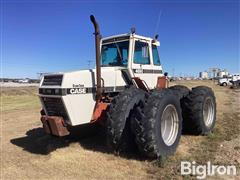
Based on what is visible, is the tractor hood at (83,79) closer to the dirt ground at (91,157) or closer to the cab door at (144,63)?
the cab door at (144,63)

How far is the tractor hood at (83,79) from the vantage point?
22.3 ft

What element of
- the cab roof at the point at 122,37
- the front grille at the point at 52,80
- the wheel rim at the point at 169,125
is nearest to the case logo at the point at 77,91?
the front grille at the point at 52,80

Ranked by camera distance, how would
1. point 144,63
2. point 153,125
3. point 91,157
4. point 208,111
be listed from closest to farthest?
point 153,125 → point 91,157 → point 144,63 → point 208,111

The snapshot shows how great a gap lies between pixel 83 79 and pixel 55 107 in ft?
3.00

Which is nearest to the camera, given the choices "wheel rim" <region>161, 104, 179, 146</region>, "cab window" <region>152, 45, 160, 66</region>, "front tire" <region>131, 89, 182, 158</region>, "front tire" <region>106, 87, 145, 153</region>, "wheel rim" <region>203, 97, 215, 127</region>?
"front tire" <region>131, 89, 182, 158</region>

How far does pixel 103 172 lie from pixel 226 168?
7.97 ft

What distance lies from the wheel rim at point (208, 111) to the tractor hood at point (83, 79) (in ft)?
9.74

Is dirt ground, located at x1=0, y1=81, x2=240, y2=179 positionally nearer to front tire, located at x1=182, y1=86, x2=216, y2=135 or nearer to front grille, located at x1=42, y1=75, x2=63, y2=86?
front tire, located at x1=182, y1=86, x2=216, y2=135

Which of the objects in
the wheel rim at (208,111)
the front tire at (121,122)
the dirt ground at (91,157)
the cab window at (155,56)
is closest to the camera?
the dirt ground at (91,157)

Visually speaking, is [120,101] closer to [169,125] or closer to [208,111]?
[169,125]

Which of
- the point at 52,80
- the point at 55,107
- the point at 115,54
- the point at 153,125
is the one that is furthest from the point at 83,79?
the point at 153,125

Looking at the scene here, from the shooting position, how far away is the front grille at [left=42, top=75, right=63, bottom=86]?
6.86 metres

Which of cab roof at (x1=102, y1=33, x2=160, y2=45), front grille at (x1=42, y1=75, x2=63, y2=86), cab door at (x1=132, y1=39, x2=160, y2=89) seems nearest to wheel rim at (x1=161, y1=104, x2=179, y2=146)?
cab door at (x1=132, y1=39, x2=160, y2=89)

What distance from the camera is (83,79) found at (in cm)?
708
